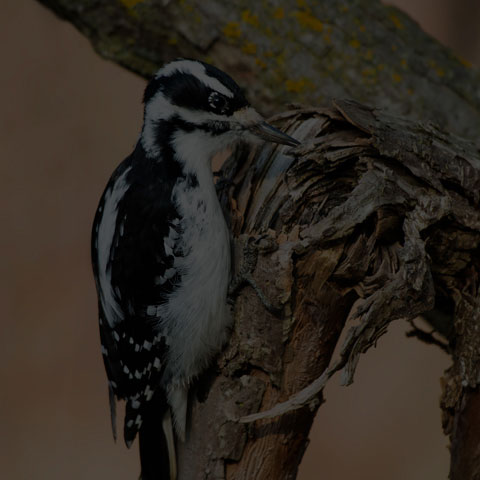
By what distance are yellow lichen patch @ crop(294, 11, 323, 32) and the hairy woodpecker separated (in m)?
0.71

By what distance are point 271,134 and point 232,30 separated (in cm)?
81

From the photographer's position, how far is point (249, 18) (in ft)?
10.2

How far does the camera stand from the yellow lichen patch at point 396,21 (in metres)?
3.25

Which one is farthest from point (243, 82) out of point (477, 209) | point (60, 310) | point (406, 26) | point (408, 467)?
point (408, 467)

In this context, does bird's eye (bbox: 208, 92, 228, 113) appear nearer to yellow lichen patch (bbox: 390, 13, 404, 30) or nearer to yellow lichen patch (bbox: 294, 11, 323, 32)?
yellow lichen patch (bbox: 294, 11, 323, 32)

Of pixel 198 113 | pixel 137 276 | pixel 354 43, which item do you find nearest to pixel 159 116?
pixel 198 113

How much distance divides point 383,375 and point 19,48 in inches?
103

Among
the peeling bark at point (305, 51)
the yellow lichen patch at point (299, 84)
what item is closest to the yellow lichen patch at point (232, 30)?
the peeling bark at point (305, 51)

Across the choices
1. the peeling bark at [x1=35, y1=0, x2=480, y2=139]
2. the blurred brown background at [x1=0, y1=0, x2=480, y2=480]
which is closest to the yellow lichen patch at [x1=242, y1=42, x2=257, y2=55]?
the peeling bark at [x1=35, y1=0, x2=480, y2=139]

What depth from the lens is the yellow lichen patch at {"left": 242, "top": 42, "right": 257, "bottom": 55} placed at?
10.2 feet

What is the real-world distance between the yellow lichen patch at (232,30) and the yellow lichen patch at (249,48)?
0.04 metres

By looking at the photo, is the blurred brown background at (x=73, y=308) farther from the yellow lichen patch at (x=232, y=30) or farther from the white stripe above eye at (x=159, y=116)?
the white stripe above eye at (x=159, y=116)

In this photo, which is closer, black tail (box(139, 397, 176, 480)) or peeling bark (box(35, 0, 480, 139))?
black tail (box(139, 397, 176, 480))

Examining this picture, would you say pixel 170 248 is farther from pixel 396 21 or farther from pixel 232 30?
pixel 396 21
